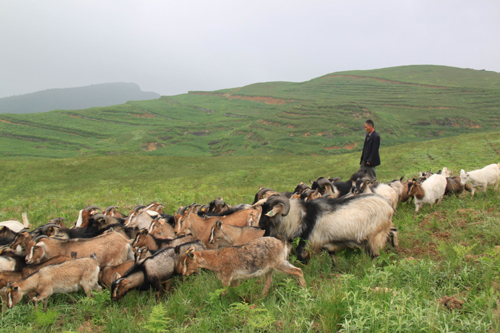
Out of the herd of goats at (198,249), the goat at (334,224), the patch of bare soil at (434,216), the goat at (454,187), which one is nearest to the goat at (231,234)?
the herd of goats at (198,249)

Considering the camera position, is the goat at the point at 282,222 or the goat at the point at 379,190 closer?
the goat at the point at 282,222

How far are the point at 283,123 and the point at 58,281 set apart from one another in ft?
289

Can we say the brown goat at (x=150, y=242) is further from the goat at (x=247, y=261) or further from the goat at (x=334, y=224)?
the goat at (x=334, y=224)

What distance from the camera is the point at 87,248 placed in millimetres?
6746

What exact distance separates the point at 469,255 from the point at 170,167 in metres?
40.3

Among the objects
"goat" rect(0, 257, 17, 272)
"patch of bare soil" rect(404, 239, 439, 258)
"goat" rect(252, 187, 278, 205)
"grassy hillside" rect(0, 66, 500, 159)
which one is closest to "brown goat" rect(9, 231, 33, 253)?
"goat" rect(0, 257, 17, 272)

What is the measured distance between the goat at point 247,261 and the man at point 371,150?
665 cm

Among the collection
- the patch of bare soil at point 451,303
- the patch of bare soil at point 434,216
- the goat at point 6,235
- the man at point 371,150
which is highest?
the man at point 371,150

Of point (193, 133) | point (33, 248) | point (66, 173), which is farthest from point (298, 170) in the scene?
point (193, 133)

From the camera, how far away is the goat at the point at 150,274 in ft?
17.1

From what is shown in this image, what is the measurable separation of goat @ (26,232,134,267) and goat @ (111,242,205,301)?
138 cm

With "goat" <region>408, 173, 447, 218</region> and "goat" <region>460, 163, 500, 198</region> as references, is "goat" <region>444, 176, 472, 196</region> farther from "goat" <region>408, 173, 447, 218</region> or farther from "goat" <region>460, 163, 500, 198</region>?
"goat" <region>408, 173, 447, 218</region>

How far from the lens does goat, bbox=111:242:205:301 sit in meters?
5.22

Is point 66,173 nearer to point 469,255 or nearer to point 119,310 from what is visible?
point 119,310
